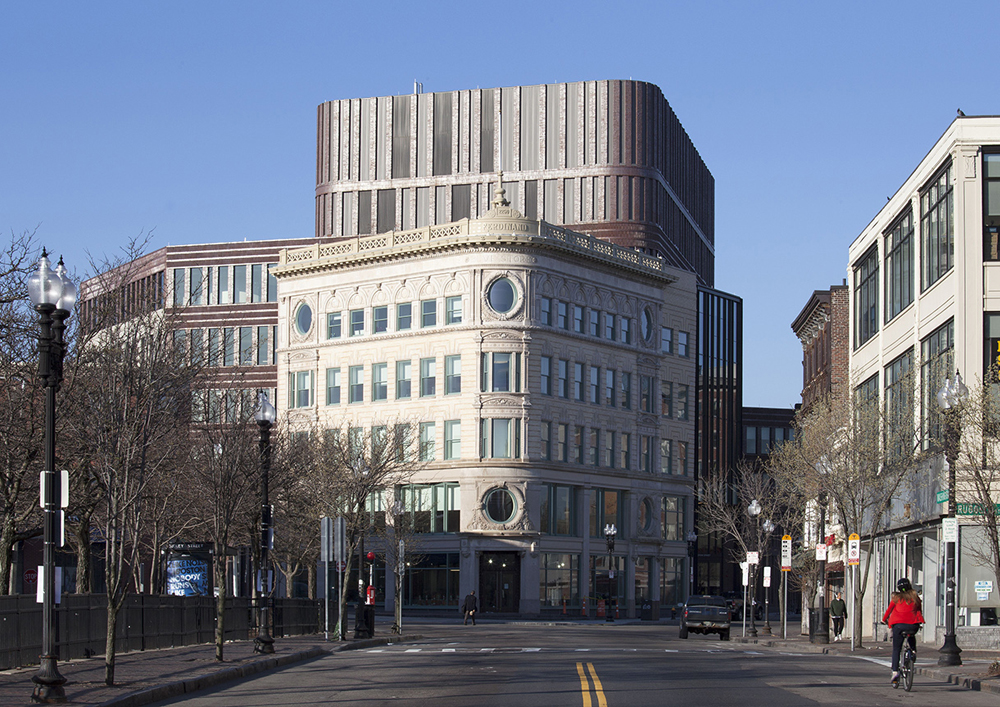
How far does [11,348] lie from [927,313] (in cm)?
2734

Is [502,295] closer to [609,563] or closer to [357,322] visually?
[357,322]

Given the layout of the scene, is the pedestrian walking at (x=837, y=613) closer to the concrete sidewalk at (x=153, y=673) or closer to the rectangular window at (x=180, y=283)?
the concrete sidewalk at (x=153, y=673)

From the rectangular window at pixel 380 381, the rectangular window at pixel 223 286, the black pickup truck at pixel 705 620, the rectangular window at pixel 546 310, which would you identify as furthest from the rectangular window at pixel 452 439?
the black pickup truck at pixel 705 620

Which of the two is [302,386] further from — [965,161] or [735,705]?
[735,705]

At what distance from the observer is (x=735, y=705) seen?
18.8m

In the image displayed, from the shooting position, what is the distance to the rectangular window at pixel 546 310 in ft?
254

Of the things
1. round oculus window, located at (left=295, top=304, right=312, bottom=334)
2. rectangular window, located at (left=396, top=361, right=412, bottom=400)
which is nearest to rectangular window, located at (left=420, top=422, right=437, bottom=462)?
rectangular window, located at (left=396, top=361, right=412, bottom=400)

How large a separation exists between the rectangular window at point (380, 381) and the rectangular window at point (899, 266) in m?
35.8

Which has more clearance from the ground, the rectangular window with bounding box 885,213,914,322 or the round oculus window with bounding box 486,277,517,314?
the round oculus window with bounding box 486,277,517,314

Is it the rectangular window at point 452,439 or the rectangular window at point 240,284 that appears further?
the rectangular window at point 240,284

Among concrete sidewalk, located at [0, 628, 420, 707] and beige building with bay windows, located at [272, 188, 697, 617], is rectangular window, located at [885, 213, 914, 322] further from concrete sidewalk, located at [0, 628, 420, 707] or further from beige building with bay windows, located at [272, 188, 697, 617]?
beige building with bay windows, located at [272, 188, 697, 617]

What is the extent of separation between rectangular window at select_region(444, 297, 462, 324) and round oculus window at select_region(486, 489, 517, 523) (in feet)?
31.4

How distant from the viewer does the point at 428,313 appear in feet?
259

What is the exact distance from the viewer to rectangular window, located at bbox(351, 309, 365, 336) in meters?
81.8
